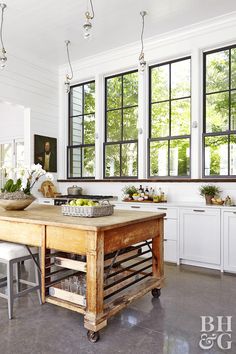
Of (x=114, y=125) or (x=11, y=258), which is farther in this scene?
(x=114, y=125)

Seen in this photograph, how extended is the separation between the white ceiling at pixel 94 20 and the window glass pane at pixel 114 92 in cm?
63

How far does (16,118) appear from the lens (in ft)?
23.8

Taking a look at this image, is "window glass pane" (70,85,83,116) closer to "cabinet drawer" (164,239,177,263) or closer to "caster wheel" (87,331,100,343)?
"cabinet drawer" (164,239,177,263)

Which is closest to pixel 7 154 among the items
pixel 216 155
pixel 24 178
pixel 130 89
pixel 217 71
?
pixel 130 89

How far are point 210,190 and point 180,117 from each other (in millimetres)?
1445

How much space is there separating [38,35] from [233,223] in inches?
174

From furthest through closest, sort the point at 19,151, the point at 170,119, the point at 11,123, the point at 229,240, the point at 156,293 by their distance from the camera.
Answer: the point at 11,123, the point at 19,151, the point at 170,119, the point at 229,240, the point at 156,293

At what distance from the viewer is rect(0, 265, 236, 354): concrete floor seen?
2205 millimetres

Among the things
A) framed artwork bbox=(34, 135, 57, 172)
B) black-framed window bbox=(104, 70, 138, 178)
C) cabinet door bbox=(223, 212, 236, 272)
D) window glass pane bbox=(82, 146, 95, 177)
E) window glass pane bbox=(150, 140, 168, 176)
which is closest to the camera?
cabinet door bbox=(223, 212, 236, 272)

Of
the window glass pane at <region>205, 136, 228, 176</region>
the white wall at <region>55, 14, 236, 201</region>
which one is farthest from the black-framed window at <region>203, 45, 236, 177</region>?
the white wall at <region>55, 14, 236, 201</region>

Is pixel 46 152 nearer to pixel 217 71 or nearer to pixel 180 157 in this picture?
pixel 180 157

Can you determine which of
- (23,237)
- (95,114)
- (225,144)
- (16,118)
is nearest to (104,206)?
(23,237)

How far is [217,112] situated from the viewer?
483 cm
